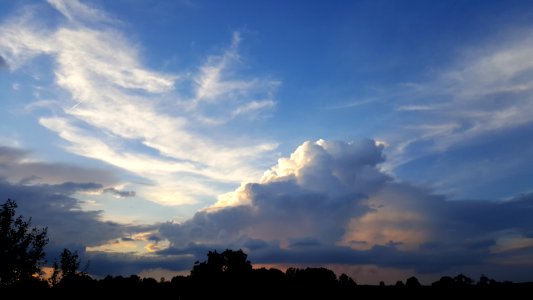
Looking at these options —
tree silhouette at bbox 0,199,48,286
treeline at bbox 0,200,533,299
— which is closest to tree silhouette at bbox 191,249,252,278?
treeline at bbox 0,200,533,299

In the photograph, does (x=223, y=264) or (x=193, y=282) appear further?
(x=223, y=264)

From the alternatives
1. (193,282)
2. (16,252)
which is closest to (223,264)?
(193,282)

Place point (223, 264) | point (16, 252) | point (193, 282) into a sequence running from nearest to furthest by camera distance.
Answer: point (16, 252)
point (193, 282)
point (223, 264)

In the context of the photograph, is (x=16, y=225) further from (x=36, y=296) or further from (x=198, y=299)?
(x=198, y=299)

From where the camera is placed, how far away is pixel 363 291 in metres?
37.9

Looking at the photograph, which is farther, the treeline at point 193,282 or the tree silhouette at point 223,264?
the tree silhouette at point 223,264

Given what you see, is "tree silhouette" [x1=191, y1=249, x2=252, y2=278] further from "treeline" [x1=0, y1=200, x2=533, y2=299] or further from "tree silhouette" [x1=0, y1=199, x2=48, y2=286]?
"tree silhouette" [x1=0, y1=199, x2=48, y2=286]

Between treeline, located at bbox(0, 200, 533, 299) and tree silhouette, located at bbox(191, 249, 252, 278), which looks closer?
treeline, located at bbox(0, 200, 533, 299)

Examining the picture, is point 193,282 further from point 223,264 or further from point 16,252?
point 16,252

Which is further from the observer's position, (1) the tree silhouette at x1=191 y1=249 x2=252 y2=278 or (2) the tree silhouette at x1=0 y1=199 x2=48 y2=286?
(1) the tree silhouette at x1=191 y1=249 x2=252 y2=278

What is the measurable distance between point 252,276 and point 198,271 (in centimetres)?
2055

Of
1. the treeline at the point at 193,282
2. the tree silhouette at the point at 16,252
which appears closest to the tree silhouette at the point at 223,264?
the treeline at the point at 193,282

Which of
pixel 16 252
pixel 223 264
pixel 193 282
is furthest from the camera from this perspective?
pixel 223 264

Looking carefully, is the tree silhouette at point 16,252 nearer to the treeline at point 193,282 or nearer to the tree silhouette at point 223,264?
the treeline at point 193,282
